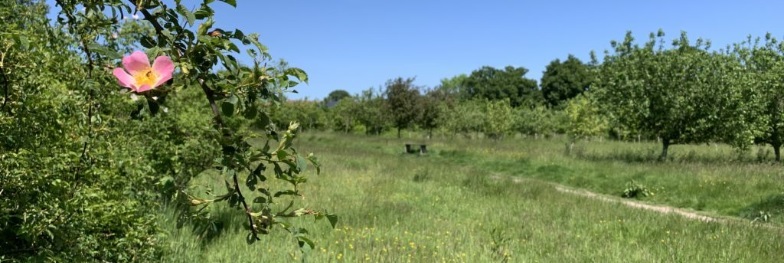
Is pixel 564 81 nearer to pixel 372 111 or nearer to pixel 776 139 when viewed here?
pixel 372 111

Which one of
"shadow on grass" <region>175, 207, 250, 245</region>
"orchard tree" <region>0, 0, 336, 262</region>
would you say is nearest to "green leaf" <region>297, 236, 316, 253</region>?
"orchard tree" <region>0, 0, 336, 262</region>

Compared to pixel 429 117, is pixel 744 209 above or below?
below

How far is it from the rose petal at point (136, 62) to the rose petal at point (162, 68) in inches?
0.6

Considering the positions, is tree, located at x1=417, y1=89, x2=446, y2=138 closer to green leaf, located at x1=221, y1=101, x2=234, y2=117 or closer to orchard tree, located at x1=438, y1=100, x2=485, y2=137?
orchard tree, located at x1=438, y1=100, x2=485, y2=137

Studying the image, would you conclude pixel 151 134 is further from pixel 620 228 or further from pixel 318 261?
pixel 620 228

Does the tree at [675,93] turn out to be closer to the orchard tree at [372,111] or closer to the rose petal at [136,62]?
the rose petal at [136,62]

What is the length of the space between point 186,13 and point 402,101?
3797 centimetres

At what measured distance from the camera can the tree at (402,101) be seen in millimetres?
38938

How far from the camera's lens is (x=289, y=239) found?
571 cm

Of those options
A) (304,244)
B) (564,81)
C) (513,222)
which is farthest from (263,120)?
(564,81)

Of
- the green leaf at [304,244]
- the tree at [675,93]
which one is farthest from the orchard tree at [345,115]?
the green leaf at [304,244]

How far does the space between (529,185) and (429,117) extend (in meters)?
28.8

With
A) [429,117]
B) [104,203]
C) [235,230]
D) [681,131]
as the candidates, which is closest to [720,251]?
[235,230]

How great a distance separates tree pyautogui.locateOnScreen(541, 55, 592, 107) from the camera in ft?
226
